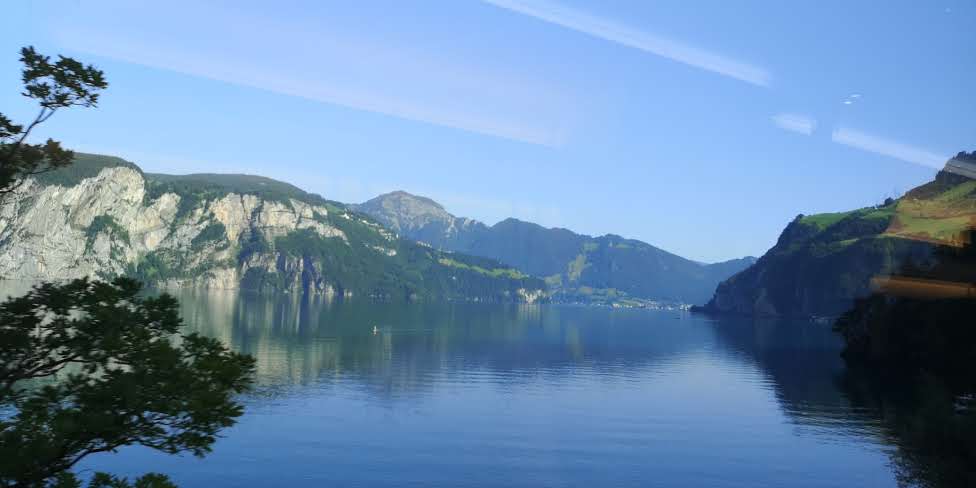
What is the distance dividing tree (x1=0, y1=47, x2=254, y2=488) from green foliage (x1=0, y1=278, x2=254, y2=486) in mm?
30

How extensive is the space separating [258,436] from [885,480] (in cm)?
5388

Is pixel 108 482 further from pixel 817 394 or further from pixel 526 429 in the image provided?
pixel 817 394

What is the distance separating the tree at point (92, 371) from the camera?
852 inches

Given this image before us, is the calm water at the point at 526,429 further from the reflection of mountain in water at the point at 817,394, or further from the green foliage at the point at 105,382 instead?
the green foliage at the point at 105,382

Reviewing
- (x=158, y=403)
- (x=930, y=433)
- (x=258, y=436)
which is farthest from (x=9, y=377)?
(x=258, y=436)

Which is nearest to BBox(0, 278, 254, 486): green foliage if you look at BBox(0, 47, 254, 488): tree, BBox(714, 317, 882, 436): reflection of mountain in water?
BBox(0, 47, 254, 488): tree

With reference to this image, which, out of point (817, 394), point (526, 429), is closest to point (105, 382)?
point (526, 429)

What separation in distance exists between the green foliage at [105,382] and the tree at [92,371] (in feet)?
0.10

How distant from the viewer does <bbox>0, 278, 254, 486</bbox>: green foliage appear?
21484 millimetres

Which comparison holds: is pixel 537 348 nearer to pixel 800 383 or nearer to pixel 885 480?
pixel 800 383

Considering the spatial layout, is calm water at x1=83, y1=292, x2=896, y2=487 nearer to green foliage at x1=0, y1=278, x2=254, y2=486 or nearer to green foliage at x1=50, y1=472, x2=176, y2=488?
green foliage at x1=50, y1=472, x2=176, y2=488

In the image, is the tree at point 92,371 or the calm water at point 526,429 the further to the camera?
the calm water at point 526,429

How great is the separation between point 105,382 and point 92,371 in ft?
3.37

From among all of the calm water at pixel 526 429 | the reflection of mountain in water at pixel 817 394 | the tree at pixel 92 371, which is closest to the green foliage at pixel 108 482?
the tree at pixel 92 371
